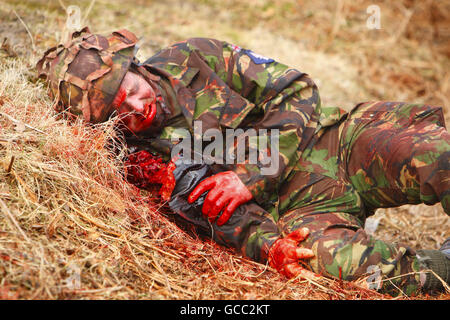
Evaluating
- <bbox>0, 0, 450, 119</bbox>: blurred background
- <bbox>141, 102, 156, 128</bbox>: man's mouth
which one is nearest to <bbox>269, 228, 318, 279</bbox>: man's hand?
<bbox>141, 102, 156, 128</bbox>: man's mouth

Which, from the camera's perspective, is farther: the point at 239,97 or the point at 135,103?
the point at 239,97

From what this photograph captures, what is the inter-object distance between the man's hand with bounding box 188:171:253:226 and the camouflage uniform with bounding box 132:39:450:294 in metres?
0.05

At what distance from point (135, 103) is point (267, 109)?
0.80 m

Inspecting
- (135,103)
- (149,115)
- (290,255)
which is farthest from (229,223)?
(135,103)

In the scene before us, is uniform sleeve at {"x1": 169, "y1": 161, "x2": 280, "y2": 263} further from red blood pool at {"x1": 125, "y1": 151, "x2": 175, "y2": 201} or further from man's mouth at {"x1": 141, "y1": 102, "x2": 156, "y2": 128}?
man's mouth at {"x1": 141, "y1": 102, "x2": 156, "y2": 128}

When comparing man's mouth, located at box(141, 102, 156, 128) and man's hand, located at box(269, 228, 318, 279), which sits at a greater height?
man's mouth, located at box(141, 102, 156, 128)

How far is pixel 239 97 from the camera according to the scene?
2.63 m

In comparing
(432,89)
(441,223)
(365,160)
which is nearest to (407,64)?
(432,89)

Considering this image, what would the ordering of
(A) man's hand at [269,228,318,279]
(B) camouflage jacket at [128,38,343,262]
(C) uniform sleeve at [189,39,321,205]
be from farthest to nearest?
(B) camouflage jacket at [128,38,343,262] → (C) uniform sleeve at [189,39,321,205] → (A) man's hand at [269,228,318,279]

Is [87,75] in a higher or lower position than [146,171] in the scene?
higher

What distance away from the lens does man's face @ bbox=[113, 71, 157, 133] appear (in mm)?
2432

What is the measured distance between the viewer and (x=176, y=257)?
6.38ft

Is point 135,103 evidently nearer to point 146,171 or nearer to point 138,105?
point 138,105
